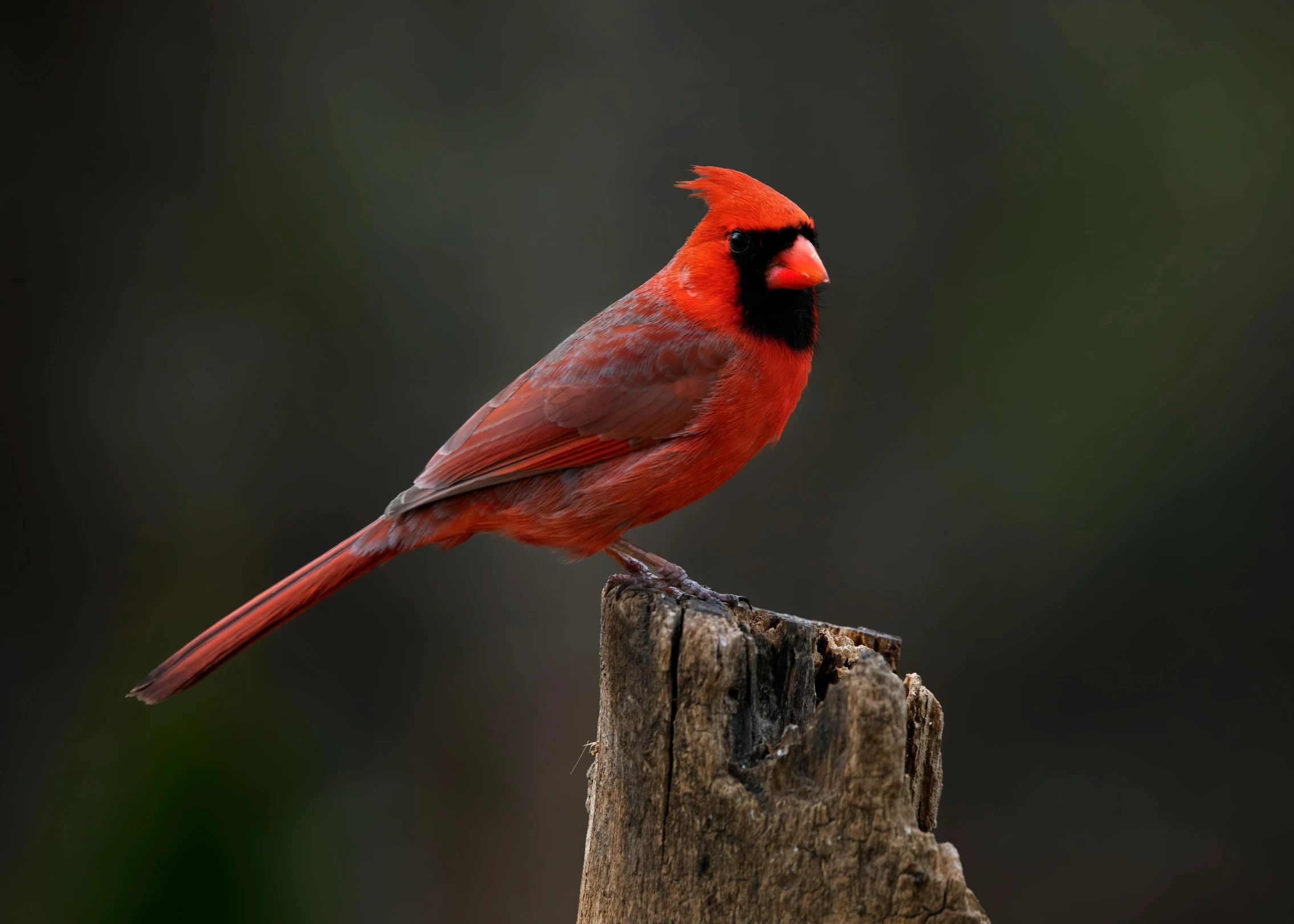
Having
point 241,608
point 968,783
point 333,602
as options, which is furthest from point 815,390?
point 241,608

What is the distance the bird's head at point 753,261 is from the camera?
296cm

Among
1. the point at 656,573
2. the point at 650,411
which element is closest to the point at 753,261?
the point at 650,411

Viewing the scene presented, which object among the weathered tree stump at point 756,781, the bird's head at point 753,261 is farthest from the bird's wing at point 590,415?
the weathered tree stump at point 756,781

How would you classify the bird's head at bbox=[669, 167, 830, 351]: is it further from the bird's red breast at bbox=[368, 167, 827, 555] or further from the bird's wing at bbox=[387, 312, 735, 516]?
the bird's wing at bbox=[387, 312, 735, 516]

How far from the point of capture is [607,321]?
3152 mm

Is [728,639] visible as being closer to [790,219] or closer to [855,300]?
[790,219]

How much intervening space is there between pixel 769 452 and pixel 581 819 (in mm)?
1693

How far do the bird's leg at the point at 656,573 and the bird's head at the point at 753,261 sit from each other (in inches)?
25.4

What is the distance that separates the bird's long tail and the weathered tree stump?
788 millimetres

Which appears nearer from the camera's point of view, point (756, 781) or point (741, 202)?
point (756, 781)

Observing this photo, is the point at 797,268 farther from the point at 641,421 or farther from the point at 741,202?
the point at 641,421

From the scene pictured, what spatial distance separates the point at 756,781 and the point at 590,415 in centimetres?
125

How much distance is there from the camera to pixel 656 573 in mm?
3078

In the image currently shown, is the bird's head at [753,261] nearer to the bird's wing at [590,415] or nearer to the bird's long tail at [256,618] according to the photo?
the bird's wing at [590,415]
